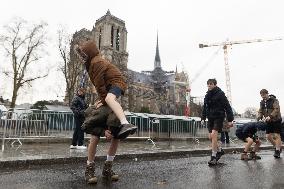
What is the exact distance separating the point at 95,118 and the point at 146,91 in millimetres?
110180

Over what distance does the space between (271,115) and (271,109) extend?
20cm

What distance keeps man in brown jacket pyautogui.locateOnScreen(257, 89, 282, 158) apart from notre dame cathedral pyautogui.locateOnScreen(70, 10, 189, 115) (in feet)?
118

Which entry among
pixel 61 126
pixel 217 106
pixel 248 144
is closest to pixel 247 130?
pixel 248 144

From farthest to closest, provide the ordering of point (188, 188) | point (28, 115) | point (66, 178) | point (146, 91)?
point (146, 91), point (28, 115), point (66, 178), point (188, 188)

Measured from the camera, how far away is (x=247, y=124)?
8.36 meters

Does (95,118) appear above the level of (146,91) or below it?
below

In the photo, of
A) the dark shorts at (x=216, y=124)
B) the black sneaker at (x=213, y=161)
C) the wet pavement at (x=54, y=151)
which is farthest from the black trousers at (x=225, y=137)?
the black sneaker at (x=213, y=161)

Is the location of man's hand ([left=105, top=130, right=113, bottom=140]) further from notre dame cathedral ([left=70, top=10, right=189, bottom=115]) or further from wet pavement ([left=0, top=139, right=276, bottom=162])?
notre dame cathedral ([left=70, top=10, right=189, bottom=115])

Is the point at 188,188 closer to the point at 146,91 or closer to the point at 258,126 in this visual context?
the point at 258,126

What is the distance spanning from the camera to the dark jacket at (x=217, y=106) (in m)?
6.77

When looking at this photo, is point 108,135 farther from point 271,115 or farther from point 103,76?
point 271,115

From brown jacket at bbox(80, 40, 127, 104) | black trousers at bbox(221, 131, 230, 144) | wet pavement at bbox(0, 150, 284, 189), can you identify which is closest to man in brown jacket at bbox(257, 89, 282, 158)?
wet pavement at bbox(0, 150, 284, 189)

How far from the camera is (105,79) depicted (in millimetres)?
4234

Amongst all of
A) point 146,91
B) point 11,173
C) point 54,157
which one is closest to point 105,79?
point 11,173
